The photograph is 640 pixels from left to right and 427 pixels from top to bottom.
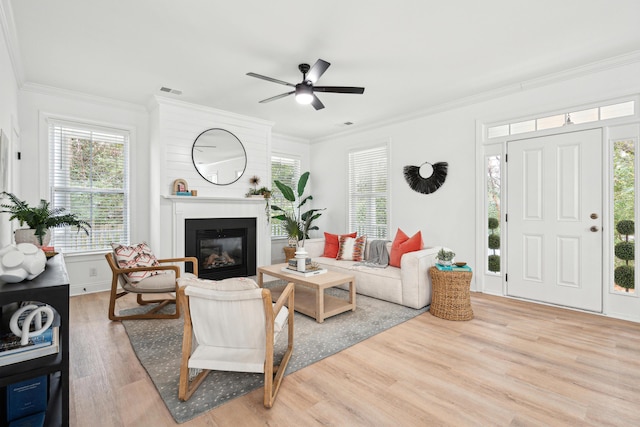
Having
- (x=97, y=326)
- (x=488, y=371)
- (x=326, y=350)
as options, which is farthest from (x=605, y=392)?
(x=97, y=326)

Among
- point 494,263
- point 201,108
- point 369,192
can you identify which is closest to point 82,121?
point 201,108

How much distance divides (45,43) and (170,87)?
124 cm

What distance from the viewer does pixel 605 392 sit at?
2035mm

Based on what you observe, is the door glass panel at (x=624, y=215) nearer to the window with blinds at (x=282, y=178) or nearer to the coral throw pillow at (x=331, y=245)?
the coral throw pillow at (x=331, y=245)

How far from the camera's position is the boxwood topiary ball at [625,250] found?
10.7 ft

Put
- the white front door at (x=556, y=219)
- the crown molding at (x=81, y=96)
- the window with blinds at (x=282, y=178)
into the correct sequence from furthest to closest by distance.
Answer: the window with blinds at (x=282, y=178) → the crown molding at (x=81, y=96) → the white front door at (x=556, y=219)

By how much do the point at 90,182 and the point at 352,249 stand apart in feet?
12.5

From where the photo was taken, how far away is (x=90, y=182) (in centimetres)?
442

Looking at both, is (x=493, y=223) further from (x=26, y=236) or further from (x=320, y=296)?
(x=26, y=236)

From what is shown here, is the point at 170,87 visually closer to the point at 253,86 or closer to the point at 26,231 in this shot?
the point at 253,86

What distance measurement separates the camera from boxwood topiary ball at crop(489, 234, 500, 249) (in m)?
4.22

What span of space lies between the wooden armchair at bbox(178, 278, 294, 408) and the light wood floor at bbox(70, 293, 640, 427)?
22 cm

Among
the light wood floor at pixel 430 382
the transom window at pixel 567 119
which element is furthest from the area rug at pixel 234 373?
the transom window at pixel 567 119

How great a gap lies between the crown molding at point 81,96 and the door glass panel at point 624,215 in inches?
237
